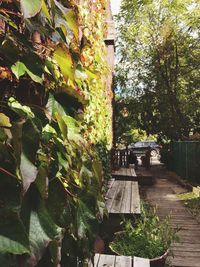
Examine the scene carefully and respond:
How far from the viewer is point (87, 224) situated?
150cm

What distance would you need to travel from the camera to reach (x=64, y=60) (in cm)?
143

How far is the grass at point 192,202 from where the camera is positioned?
10.0 metres

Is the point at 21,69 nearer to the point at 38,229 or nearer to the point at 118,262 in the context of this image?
the point at 38,229

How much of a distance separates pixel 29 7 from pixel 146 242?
4491 mm

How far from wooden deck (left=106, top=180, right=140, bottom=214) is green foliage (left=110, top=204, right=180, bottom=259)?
198 millimetres

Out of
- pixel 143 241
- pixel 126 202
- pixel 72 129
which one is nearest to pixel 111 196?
pixel 126 202

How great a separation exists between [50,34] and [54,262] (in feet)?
2.47

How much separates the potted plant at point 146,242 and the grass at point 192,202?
399 cm

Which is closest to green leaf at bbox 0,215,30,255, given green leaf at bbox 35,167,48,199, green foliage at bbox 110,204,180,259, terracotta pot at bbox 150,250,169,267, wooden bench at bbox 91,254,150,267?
green leaf at bbox 35,167,48,199

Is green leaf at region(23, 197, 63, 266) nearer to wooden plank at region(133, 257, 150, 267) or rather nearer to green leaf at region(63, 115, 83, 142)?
green leaf at region(63, 115, 83, 142)

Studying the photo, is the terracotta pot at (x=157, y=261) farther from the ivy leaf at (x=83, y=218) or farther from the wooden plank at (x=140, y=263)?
the ivy leaf at (x=83, y=218)

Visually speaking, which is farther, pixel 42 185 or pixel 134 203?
pixel 134 203

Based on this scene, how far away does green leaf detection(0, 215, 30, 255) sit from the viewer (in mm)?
926

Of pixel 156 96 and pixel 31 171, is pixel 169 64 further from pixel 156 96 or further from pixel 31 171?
pixel 31 171
